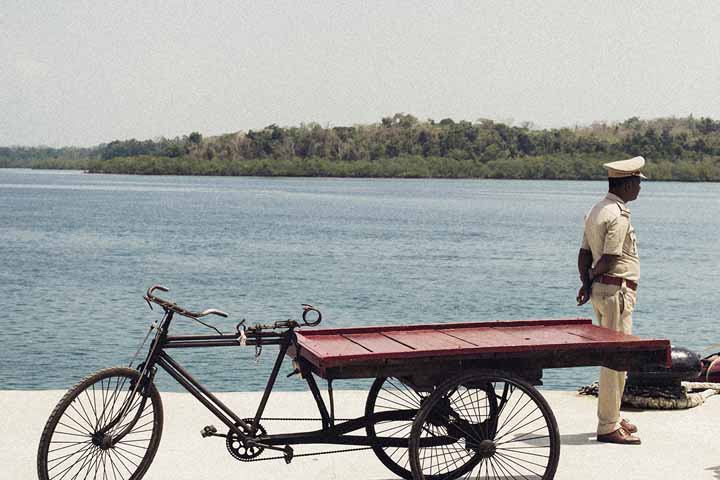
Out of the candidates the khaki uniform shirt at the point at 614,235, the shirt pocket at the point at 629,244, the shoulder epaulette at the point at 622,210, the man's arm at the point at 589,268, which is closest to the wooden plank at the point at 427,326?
the man's arm at the point at 589,268

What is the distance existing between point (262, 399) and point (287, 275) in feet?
123

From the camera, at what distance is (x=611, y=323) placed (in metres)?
6.82

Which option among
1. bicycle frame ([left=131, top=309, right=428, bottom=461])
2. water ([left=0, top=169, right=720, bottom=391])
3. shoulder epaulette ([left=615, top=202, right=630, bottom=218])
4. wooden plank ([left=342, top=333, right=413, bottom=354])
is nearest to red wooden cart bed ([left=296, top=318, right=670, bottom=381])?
wooden plank ([left=342, top=333, right=413, bottom=354])

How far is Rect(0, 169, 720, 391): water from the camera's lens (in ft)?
80.0

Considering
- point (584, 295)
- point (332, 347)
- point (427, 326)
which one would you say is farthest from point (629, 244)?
point (332, 347)

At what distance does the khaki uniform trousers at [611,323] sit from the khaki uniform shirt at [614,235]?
0.13m

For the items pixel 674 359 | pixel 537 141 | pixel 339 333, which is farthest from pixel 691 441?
pixel 537 141

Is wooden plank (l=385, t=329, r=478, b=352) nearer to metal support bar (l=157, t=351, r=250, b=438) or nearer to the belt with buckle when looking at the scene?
metal support bar (l=157, t=351, r=250, b=438)

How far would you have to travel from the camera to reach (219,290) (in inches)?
1442

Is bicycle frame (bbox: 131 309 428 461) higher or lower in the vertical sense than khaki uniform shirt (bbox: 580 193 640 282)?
lower

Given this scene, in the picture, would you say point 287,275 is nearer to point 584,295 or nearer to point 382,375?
point 584,295

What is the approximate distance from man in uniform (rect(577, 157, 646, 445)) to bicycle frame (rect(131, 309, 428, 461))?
1834mm

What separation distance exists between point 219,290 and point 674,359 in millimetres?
29412

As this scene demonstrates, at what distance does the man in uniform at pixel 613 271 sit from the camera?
22.1 ft
